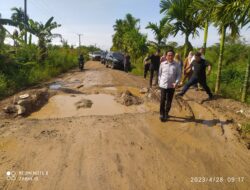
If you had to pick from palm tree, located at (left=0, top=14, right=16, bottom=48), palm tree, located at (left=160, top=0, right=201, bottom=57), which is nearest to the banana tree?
palm tree, located at (left=0, top=14, right=16, bottom=48)

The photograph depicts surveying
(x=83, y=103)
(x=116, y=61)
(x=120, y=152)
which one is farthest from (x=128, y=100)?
(x=116, y=61)

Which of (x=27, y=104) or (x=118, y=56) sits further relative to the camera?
(x=118, y=56)

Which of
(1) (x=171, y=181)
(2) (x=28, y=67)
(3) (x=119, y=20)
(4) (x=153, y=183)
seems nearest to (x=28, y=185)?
(4) (x=153, y=183)

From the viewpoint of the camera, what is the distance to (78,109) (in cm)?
734

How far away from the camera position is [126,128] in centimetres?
571

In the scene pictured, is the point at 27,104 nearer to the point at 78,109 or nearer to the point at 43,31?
the point at 78,109

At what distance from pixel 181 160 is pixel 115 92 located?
5.41 metres

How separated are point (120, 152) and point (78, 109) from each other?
124 inches

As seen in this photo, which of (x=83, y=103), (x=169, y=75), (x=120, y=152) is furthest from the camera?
(x=83, y=103)

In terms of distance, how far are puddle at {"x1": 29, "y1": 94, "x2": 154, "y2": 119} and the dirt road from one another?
8 cm

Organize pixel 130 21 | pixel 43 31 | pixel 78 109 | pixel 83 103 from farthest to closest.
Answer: pixel 130 21 → pixel 43 31 → pixel 83 103 → pixel 78 109

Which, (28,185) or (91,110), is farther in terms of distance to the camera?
(91,110)

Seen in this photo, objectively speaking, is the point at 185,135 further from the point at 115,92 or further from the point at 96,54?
the point at 96,54

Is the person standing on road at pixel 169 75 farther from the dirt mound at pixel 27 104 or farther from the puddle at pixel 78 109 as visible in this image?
the dirt mound at pixel 27 104
